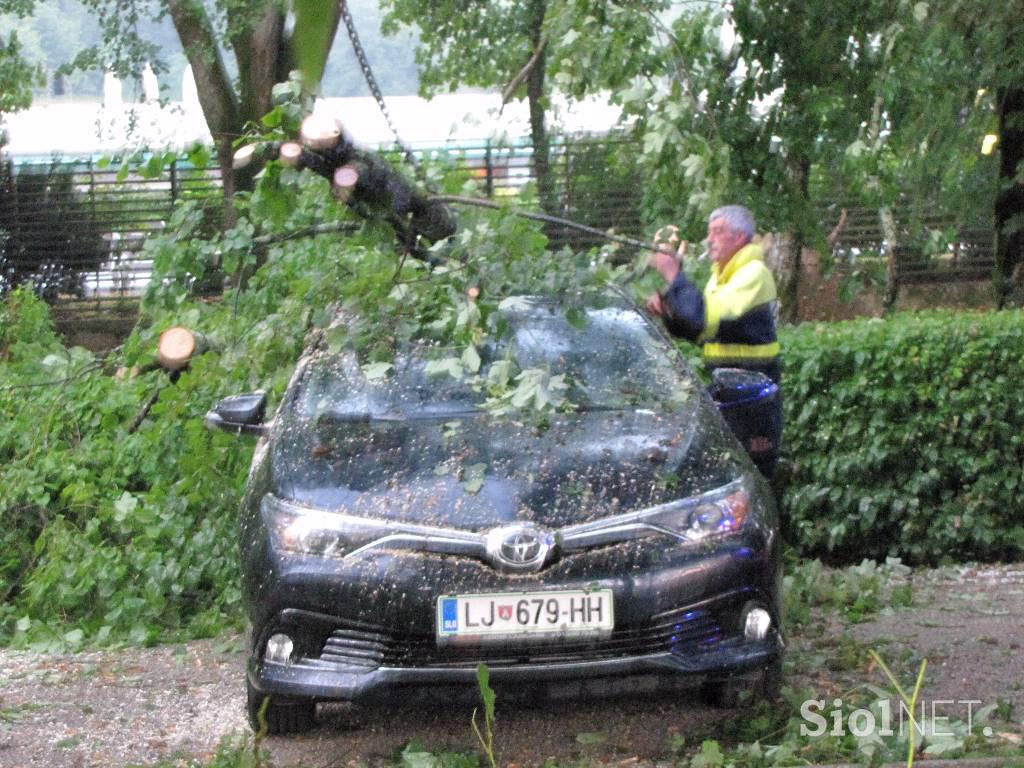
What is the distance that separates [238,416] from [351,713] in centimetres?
125

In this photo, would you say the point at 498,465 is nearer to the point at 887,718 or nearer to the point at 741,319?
the point at 887,718

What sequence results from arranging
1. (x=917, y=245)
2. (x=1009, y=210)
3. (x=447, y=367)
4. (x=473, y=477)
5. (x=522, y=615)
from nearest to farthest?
(x=522, y=615) < (x=473, y=477) < (x=447, y=367) < (x=1009, y=210) < (x=917, y=245)

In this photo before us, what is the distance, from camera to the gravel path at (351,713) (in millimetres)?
4891

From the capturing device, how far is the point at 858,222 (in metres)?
16.2

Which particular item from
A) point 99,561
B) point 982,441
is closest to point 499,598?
point 99,561

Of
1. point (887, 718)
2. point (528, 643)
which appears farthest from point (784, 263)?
point (528, 643)

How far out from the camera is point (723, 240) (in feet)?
22.4

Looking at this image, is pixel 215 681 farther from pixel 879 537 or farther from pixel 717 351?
pixel 879 537

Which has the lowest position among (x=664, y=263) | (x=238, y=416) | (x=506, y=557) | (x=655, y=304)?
(x=506, y=557)

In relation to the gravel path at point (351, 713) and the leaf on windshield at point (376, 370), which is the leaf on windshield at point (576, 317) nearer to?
the leaf on windshield at point (376, 370)

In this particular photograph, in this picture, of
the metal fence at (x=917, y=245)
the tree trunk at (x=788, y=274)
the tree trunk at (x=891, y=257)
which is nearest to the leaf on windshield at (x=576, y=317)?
the tree trunk at (x=788, y=274)

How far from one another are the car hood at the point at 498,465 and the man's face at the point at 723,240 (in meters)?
1.55

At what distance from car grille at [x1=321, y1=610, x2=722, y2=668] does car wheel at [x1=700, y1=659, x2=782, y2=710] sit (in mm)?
371

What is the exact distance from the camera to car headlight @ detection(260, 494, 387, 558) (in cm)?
466
